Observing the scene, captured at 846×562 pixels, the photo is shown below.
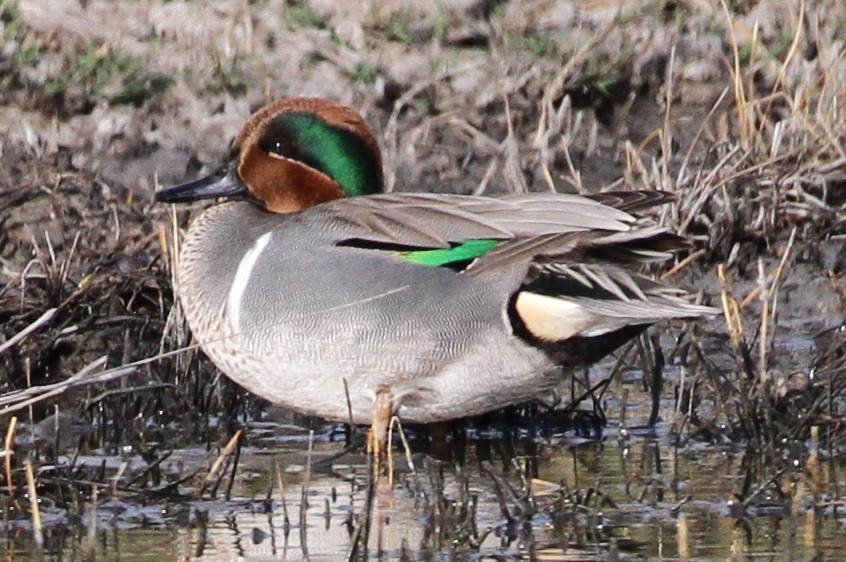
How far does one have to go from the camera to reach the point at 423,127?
7.33 meters

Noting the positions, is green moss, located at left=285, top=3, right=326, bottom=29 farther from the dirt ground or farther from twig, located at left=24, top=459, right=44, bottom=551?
twig, located at left=24, top=459, right=44, bottom=551

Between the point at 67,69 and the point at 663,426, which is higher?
the point at 67,69

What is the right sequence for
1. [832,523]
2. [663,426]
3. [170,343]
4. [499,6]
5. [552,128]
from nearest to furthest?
[832,523]
[663,426]
[170,343]
[552,128]
[499,6]

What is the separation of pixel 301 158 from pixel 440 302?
2.57 feet

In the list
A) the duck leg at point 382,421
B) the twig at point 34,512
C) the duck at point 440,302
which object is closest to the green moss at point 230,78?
the duck at point 440,302

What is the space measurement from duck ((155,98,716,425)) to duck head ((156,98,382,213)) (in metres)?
0.39

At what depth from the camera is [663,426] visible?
5293 mm

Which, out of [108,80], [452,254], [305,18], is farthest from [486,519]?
[305,18]

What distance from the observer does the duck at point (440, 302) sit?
4.66 m

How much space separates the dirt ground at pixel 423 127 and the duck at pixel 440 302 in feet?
2.21

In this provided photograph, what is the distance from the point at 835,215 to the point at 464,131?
63.3 inches

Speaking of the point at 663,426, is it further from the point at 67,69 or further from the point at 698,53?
the point at 67,69

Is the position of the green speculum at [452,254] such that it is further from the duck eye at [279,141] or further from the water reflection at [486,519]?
the duck eye at [279,141]

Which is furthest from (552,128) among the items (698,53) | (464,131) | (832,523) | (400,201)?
(832,523)
